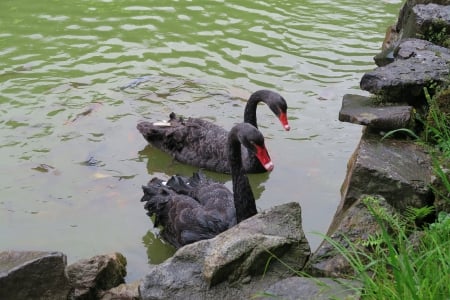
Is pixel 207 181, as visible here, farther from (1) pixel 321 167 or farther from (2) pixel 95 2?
(2) pixel 95 2

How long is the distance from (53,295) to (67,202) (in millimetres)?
1445

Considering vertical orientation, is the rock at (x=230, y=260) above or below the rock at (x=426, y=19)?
below

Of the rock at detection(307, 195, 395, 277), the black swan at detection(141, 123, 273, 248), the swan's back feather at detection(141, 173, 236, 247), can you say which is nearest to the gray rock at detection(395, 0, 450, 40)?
the black swan at detection(141, 123, 273, 248)

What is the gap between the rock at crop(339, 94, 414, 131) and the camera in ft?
12.9

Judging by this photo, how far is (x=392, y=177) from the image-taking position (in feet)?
11.9

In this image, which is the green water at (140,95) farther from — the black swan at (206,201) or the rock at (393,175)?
the rock at (393,175)

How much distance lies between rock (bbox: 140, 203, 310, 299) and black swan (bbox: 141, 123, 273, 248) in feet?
2.69

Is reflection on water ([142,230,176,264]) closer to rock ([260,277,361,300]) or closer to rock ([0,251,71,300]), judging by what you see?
rock ([0,251,71,300])

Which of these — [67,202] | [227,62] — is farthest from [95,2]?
[67,202]

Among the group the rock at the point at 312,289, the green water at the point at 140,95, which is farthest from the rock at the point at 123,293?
the rock at the point at 312,289

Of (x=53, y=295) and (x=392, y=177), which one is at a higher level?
(x=392, y=177)

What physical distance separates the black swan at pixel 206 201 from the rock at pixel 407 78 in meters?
0.75

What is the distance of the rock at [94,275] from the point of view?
3582 mm

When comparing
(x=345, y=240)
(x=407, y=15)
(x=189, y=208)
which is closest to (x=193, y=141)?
(x=189, y=208)
